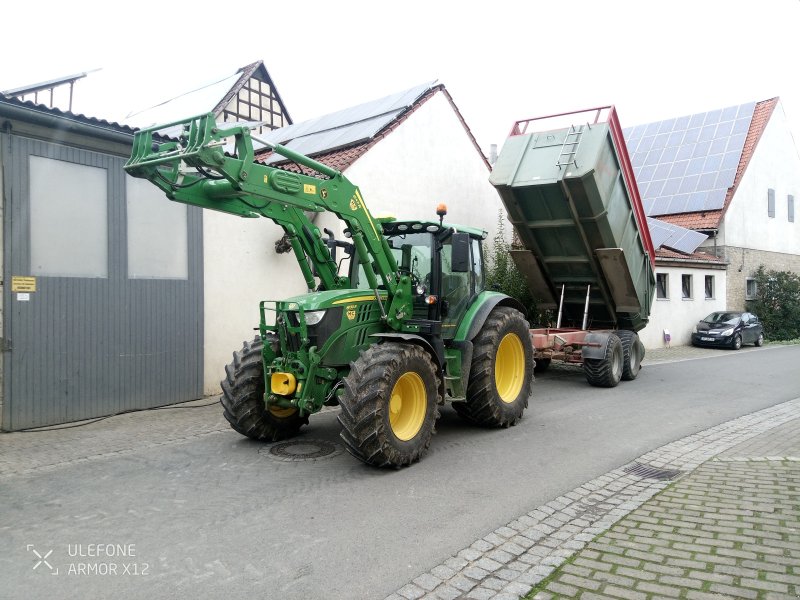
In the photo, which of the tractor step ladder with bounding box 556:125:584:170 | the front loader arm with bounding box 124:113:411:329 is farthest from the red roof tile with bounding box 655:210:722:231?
the front loader arm with bounding box 124:113:411:329

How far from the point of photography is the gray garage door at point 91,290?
679 cm

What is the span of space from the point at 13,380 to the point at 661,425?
7.73m

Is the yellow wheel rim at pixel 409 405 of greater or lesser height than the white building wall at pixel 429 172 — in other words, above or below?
below

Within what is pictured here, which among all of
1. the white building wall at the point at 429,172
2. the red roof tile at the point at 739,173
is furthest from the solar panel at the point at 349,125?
the red roof tile at the point at 739,173

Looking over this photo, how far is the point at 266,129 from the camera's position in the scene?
856 inches

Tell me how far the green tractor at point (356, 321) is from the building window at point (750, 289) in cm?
1979

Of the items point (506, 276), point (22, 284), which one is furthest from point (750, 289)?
point (22, 284)

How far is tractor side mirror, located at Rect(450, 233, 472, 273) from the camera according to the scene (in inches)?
224

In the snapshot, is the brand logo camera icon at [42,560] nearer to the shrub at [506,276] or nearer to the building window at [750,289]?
the shrub at [506,276]

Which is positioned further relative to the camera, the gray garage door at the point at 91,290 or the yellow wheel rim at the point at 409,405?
the gray garage door at the point at 91,290

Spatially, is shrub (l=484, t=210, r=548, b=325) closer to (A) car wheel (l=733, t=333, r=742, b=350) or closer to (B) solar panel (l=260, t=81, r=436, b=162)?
(B) solar panel (l=260, t=81, r=436, b=162)

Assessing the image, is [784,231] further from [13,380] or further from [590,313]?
[13,380]

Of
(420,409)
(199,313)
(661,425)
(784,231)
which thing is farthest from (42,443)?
(784,231)

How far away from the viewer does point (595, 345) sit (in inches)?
396
